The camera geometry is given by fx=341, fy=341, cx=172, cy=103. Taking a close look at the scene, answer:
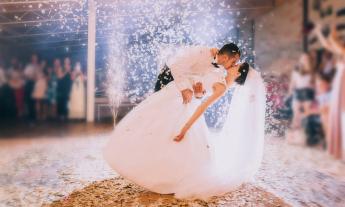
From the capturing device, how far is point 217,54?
3.04m

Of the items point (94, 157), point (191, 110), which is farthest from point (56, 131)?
point (191, 110)

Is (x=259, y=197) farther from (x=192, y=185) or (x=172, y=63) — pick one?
(x=172, y=63)

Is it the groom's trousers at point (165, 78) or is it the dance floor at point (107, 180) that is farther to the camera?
the groom's trousers at point (165, 78)

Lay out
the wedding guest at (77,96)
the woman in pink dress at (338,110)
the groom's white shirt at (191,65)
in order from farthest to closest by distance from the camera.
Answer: the wedding guest at (77,96), the woman in pink dress at (338,110), the groom's white shirt at (191,65)

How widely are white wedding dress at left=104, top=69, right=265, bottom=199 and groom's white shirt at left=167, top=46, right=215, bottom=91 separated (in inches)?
4.2

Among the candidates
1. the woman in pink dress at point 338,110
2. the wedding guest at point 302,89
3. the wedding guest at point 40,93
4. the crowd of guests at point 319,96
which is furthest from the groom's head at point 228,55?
the wedding guest at point 40,93

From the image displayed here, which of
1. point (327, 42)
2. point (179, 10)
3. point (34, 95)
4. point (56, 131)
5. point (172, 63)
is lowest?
point (56, 131)

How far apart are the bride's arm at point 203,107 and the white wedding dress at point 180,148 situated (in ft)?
0.17

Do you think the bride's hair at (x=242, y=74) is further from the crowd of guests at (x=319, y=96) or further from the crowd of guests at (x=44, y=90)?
the crowd of guests at (x=44, y=90)

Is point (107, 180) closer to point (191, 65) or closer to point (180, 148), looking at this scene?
point (180, 148)

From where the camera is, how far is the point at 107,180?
11.6ft

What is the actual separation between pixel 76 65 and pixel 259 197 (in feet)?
22.2

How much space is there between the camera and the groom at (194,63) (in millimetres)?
3008

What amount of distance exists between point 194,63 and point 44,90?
20.9ft
